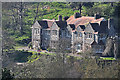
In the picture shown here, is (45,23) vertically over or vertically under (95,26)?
over

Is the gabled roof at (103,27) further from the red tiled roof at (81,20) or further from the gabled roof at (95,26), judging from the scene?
the red tiled roof at (81,20)

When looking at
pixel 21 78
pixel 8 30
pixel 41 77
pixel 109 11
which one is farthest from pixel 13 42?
pixel 109 11

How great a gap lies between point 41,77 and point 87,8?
21.2 feet

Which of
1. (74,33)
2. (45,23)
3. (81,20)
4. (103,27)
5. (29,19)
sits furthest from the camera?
(29,19)

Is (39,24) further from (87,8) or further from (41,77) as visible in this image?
(41,77)

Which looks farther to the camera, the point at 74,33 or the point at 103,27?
the point at 74,33

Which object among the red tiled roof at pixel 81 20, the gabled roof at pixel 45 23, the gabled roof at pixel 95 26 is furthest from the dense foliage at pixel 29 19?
the gabled roof at pixel 95 26

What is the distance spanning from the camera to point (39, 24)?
15.1m

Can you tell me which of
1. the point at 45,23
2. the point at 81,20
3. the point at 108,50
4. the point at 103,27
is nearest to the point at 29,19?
the point at 45,23

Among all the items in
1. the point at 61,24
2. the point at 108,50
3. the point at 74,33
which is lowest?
the point at 108,50

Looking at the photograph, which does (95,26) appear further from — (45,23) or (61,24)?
(45,23)

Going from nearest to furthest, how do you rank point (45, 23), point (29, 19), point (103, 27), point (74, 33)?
point (103, 27) < point (74, 33) < point (45, 23) < point (29, 19)

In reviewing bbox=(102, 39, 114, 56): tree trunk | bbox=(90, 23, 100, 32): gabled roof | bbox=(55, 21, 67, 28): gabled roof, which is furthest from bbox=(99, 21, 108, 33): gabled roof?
bbox=(55, 21, 67, 28): gabled roof

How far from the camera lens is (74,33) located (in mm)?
14484
